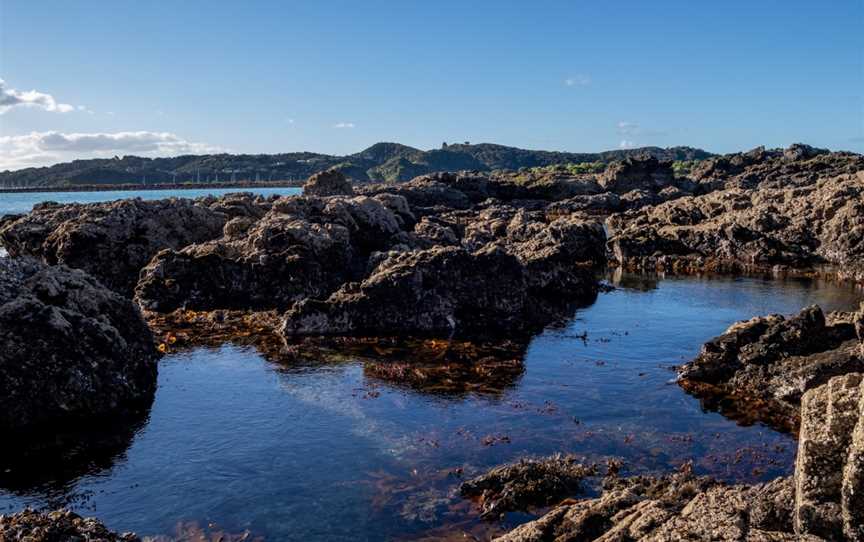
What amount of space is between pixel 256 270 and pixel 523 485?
95.7 ft

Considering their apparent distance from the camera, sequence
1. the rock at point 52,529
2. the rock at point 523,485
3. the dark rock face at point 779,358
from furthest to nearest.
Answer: the dark rock face at point 779,358
the rock at point 523,485
the rock at point 52,529

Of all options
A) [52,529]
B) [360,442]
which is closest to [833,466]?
[52,529]

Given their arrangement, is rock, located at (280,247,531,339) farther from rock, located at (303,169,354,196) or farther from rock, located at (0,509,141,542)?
rock, located at (303,169,354,196)

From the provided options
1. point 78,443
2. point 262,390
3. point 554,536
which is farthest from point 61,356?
point 554,536

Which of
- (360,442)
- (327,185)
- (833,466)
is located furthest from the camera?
(327,185)

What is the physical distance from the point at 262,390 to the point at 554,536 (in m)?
17.4

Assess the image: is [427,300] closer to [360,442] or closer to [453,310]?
[453,310]

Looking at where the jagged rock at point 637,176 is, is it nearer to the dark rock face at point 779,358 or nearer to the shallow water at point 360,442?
the shallow water at point 360,442

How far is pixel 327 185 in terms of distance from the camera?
87625 mm

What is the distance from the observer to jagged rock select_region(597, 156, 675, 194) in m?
148

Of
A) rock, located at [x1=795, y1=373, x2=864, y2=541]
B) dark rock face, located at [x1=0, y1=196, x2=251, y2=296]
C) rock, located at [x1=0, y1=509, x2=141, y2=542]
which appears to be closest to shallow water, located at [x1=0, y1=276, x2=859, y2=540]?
rock, located at [x1=0, y1=509, x2=141, y2=542]

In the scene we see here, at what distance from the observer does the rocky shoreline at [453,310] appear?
452 inches

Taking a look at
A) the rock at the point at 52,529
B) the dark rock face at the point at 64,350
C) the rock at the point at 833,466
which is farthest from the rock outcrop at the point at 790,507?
the dark rock face at the point at 64,350

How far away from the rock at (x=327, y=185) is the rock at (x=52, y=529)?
74163 mm
